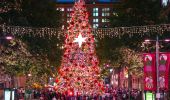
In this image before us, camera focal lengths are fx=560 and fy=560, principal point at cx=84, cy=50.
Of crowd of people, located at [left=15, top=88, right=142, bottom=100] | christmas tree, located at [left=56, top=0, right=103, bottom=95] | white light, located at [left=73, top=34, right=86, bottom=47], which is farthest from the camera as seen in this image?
crowd of people, located at [left=15, top=88, right=142, bottom=100]

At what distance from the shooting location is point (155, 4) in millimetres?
67938

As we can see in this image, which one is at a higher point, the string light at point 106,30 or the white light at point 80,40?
the string light at point 106,30

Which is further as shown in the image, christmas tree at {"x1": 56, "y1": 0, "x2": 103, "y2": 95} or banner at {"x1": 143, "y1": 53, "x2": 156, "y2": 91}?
christmas tree at {"x1": 56, "y1": 0, "x2": 103, "y2": 95}

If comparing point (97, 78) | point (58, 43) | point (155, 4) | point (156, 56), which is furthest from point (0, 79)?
point (156, 56)

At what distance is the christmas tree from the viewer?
54.4 metres

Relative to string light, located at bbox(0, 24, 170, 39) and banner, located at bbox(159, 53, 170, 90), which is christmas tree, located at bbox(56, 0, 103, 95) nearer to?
string light, located at bbox(0, 24, 170, 39)

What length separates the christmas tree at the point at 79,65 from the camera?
2142 inches

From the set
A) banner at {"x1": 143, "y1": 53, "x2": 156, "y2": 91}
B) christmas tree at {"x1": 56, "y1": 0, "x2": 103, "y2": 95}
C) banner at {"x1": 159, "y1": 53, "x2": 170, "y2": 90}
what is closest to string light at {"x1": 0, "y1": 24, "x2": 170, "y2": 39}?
christmas tree at {"x1": 56, "y1": 0, "x2": 103, "y2": 95}

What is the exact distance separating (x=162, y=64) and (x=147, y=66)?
3.10 ft

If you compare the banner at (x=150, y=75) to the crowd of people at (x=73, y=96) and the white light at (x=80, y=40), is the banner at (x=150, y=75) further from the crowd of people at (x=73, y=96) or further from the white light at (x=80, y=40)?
the crowd of people at (x=73, y=96)

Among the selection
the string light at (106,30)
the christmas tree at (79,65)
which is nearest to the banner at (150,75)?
the string light at (106,30)

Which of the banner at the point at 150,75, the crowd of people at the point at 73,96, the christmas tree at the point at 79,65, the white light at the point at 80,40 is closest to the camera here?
the banner at the point at 150,75

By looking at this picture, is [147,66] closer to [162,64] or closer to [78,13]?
[162,64]

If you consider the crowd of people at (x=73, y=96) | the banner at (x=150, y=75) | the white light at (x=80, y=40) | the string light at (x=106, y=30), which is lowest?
the crowd of people at (x=73, y=96)
